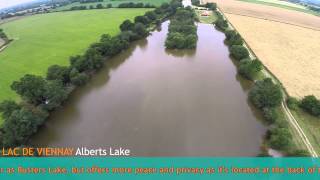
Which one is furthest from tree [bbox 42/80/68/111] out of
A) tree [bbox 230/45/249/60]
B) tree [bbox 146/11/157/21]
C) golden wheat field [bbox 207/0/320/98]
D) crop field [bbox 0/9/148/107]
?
tree [bbox 146/11/157/21]

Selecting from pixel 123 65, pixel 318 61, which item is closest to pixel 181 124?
pixel 123 65

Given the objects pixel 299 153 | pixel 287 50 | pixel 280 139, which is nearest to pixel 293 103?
pixel 280 139

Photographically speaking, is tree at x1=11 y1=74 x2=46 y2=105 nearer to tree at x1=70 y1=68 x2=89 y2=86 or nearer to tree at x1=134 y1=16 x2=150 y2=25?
tree at x1=70 y1=68 x2=89 y2=86

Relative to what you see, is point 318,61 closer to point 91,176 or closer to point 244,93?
point 244,93

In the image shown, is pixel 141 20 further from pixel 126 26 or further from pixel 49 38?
pixel 49 38

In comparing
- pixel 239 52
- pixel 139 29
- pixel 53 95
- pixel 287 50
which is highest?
pixel 139 29

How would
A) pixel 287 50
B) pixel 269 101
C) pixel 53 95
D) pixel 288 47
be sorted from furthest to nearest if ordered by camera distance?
pixel 288 47 → pixel 287 50 → pixel 53 95 → pixel 269 101
